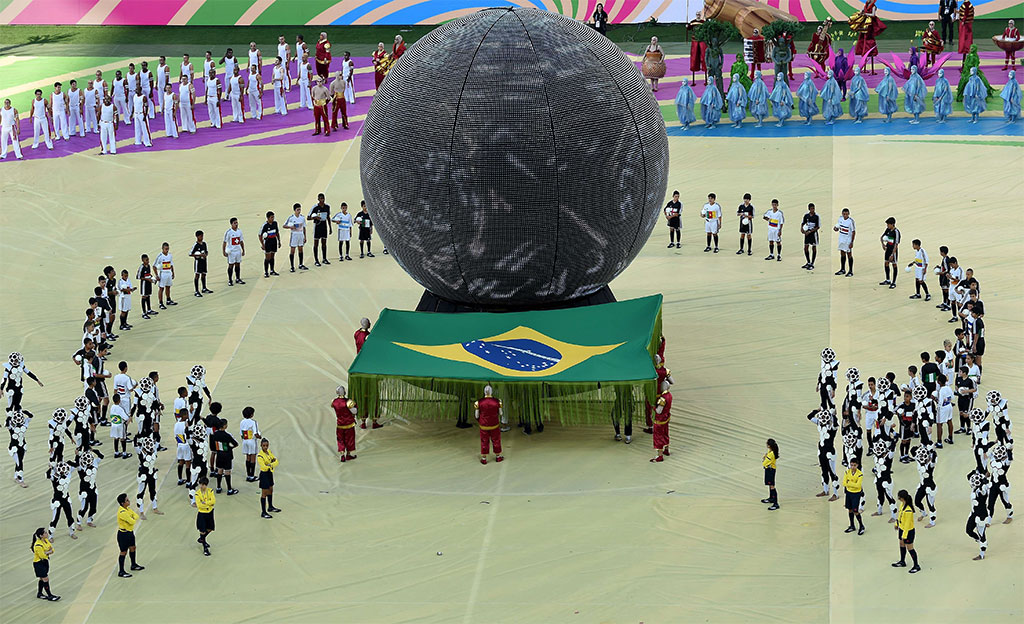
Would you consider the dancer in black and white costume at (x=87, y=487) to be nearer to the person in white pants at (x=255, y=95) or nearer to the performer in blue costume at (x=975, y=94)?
the person in white pants at (x=255, y=95)

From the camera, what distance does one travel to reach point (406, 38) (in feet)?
141

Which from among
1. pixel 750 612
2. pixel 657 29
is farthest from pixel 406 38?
pixel 750 612

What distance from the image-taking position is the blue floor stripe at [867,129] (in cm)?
3350

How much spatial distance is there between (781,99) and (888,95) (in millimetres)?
2321

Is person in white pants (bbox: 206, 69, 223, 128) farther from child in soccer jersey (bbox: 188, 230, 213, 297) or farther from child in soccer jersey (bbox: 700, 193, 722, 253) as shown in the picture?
child in soccer jersey (bbox: 700, 193, 722, 253)

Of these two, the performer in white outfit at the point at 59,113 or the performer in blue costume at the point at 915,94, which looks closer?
the performer in blue costume at the point at 915,94

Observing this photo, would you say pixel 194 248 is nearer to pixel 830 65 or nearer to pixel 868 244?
pixel 868 244

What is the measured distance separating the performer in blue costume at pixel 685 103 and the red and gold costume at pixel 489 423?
15832 millimetres

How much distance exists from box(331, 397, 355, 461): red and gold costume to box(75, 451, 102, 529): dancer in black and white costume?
3.13 metres

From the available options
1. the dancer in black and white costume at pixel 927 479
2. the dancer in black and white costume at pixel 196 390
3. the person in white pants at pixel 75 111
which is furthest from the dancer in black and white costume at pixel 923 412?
the person in white pants at pixel 75 111

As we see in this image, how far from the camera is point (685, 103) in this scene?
113ft

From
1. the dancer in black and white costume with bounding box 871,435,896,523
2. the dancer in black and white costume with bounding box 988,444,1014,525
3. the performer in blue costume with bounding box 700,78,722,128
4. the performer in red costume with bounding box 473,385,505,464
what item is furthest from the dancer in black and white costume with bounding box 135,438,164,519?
the performer in blue costume with bounding box 700,78,722,128

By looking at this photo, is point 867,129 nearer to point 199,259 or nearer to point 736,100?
point 736,100

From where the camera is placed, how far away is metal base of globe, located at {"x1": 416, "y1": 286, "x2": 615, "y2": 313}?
21578 millimetres
